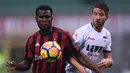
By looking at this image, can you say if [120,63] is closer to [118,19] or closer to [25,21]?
[118,19]

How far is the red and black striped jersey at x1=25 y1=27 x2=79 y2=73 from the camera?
581cm

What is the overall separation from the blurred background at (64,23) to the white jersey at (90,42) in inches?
335

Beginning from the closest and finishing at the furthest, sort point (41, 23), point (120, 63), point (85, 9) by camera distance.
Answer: point (41, 23) < point (120, 63) < point (85, 9)

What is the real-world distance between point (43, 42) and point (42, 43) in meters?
0.02

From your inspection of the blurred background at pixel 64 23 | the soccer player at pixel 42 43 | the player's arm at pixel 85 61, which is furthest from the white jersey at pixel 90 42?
the blurred background at pixel 64 23

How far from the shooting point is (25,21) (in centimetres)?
1678

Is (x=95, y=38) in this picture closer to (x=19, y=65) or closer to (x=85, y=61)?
(x=85, y=61)

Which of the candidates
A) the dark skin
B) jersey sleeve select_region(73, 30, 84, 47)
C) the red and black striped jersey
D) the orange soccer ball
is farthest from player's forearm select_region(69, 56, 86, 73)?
the dark skin

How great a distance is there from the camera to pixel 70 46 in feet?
19.5

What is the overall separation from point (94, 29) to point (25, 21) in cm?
1034

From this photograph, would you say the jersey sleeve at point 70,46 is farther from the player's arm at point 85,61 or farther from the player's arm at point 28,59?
the player's arm at point 28,59

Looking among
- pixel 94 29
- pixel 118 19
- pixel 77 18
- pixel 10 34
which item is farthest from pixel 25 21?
pixel 94 29

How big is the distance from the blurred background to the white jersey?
335 inches

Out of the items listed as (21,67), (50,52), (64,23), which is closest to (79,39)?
(50,52)
